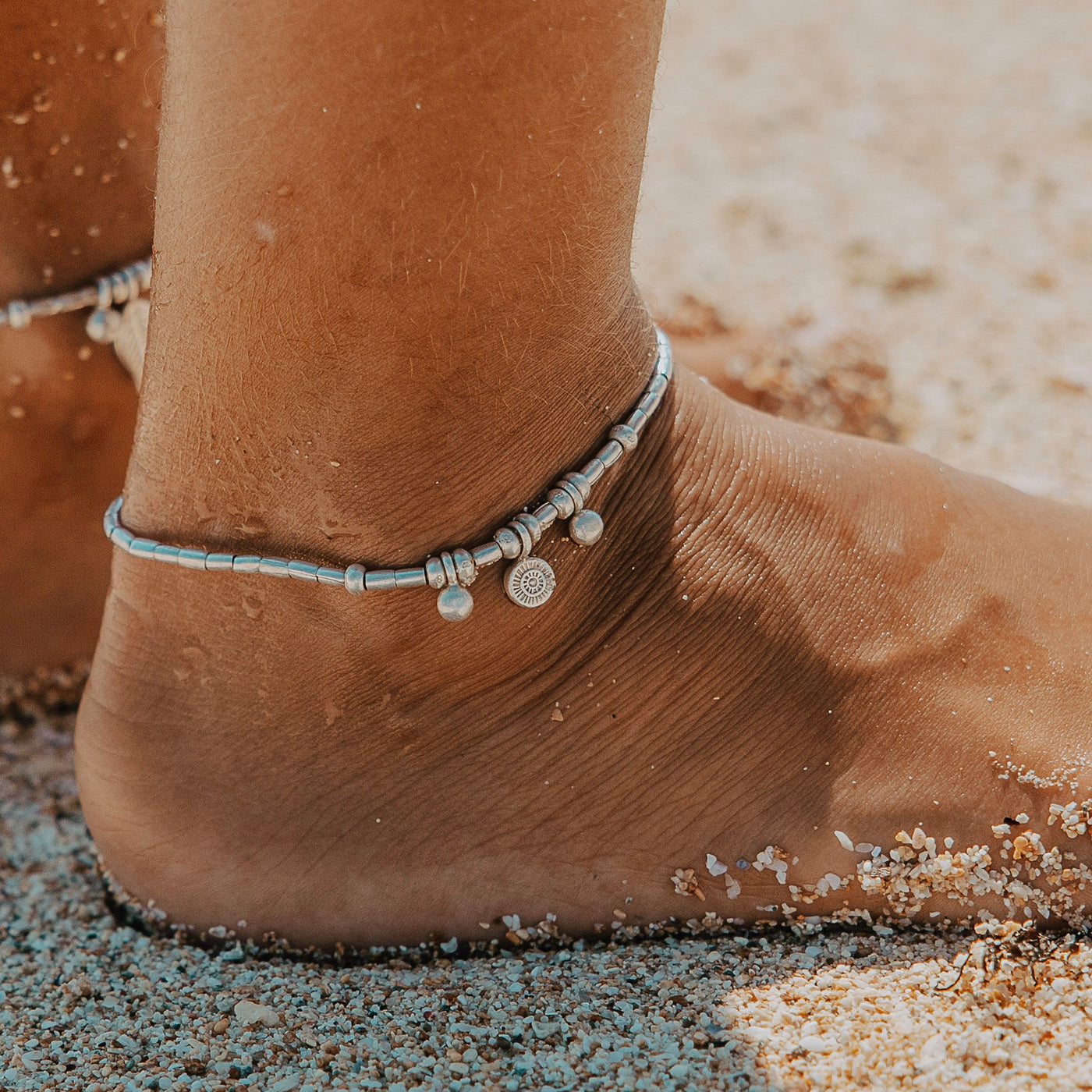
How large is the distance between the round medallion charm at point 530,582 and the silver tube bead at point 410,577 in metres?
0.08

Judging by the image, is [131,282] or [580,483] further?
[131,282]

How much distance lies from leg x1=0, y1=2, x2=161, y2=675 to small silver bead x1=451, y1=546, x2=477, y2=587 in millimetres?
683

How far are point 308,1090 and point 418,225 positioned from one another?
0.68 m

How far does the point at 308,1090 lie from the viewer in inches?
35.7

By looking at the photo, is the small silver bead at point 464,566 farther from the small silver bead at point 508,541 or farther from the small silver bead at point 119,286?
the small silver bead at point 119,286

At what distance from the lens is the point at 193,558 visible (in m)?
1.03

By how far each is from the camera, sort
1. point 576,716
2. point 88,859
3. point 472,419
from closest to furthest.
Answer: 1. point 472,419
2. point 576,716
3. point 88,859

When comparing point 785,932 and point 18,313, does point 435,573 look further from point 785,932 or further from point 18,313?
point 18,313

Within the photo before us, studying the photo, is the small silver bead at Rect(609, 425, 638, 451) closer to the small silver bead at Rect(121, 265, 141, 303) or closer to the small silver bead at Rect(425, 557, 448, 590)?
the small silver bead at Rect(425, 557, 448, 590)

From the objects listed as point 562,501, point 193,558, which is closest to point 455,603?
point 562,501

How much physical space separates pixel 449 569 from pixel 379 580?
6cm

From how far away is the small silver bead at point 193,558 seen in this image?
1029 millimetres

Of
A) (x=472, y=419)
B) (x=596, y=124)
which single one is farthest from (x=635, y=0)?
(x=472, y=419)

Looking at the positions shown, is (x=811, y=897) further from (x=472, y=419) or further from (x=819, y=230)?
(x=819, y=230)
